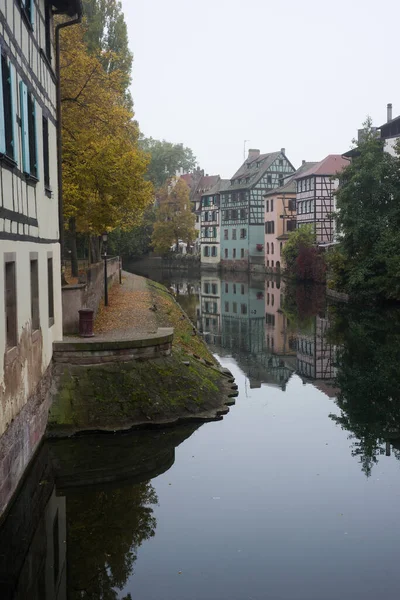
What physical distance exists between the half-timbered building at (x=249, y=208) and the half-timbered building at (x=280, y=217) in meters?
3.33

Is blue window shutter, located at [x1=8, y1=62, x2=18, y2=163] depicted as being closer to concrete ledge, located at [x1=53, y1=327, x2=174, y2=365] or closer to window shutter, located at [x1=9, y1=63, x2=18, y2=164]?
window shutter, located at [x1=9, y1=63, x2=18, y2=164]

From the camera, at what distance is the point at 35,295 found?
13.4m

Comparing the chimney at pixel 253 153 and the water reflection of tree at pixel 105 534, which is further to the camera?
the chimney at pixel 253 153

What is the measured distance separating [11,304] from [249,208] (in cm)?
7204

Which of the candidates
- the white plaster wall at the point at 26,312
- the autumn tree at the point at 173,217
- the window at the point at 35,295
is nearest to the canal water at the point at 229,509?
the white plaster wall at the point at 26,312

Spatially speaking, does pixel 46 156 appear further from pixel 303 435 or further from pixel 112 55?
pixel 112 55

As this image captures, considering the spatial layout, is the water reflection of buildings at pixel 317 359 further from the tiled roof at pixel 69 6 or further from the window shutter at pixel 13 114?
the window shutter at pixel 13 114

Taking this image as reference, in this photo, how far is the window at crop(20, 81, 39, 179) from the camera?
12.1m

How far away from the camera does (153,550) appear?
32.7 feet

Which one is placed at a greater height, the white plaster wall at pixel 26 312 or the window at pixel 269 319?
the white plaster wall at pixel 26 312

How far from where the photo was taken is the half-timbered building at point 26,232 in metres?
10.5

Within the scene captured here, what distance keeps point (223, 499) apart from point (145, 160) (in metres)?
14.6

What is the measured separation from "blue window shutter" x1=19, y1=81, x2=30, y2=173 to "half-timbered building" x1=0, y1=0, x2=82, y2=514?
0.05 feet

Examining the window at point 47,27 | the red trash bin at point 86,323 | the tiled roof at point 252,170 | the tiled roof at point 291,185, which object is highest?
the tiled roof at point 252,170
